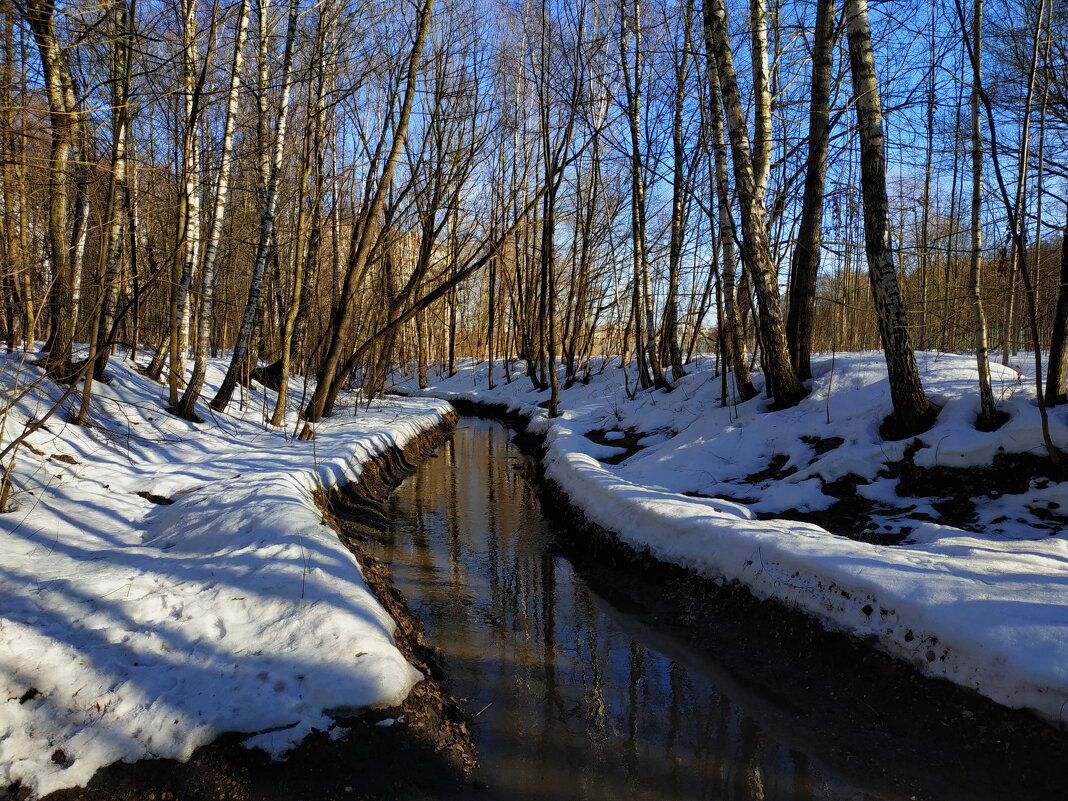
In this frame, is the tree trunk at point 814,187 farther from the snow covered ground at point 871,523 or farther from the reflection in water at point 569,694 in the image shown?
the reflection in water at point 569,694

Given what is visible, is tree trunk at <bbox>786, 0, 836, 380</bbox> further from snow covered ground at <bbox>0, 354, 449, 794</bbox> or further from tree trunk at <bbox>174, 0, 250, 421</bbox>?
tree trunk at <bbox>174, 0, 250, 421</bbox>

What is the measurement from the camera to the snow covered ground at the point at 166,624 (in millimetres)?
2727

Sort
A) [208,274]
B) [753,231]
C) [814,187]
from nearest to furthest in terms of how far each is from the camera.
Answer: [753,231] < [814,187] < [208,274]

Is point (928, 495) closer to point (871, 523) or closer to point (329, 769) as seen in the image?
point (871, 523)

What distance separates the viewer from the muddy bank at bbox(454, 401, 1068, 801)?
2832 mm

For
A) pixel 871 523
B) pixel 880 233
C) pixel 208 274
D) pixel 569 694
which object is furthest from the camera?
pixel 208 274

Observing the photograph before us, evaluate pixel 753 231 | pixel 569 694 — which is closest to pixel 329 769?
pixel 569 694

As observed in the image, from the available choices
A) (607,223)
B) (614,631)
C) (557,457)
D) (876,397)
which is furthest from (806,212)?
(607,223)

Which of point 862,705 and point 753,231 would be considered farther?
point 753,231

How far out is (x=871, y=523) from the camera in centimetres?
550

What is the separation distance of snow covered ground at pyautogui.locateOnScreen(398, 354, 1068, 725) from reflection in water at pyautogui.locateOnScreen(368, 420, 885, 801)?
0.91 meters

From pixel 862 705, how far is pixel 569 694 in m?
1.70

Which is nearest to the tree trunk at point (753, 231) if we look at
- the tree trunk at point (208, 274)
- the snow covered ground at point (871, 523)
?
the snow covered ground at point (871, 523)

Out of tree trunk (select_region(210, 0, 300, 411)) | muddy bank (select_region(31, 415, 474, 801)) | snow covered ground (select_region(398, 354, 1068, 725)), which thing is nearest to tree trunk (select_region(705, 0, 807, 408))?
snow covered ground (select_region(398, 354, 1068, 725))
